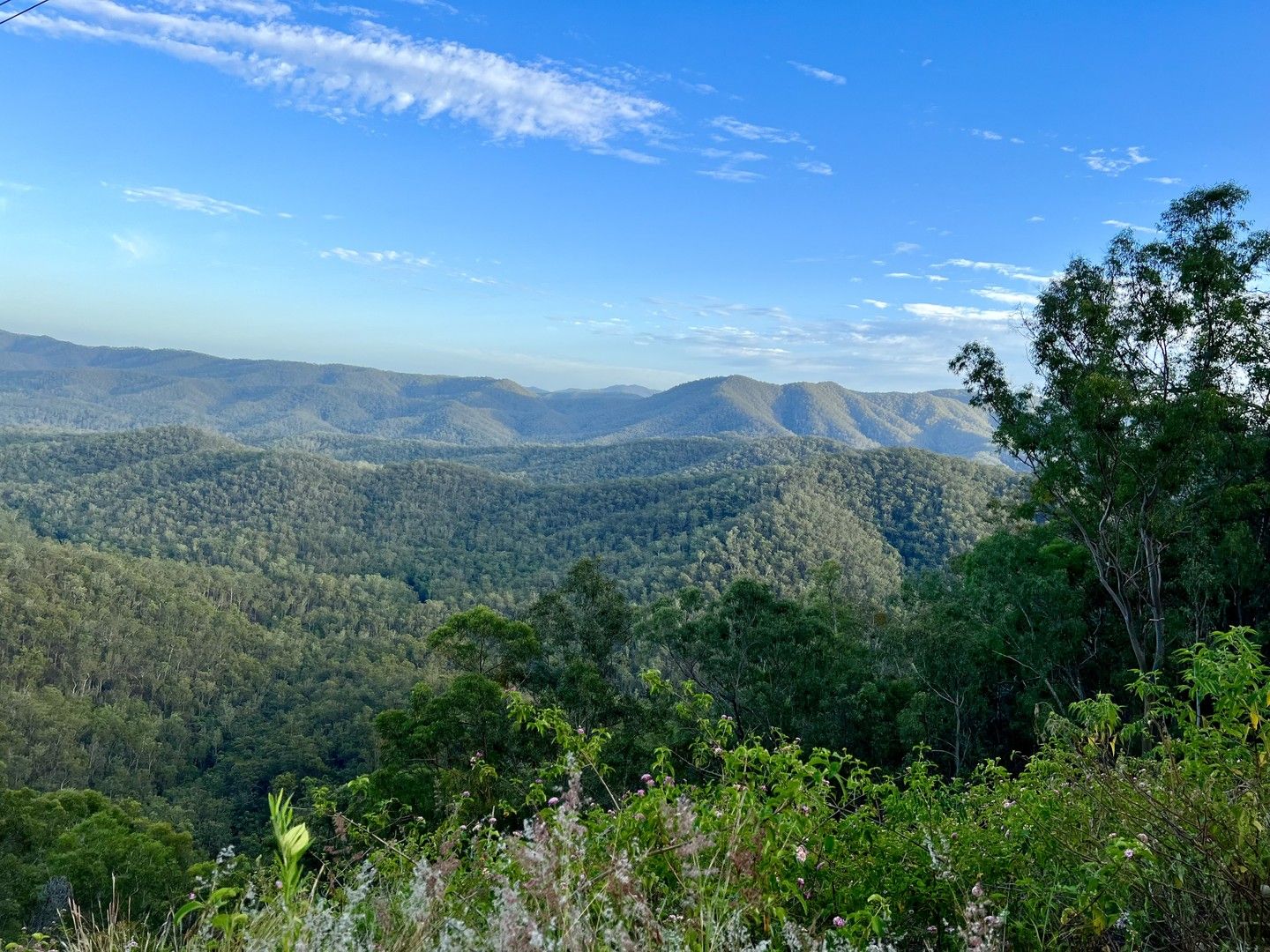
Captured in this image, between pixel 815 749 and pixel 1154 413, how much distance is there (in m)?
10.6

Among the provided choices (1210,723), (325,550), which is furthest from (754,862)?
(325,550)

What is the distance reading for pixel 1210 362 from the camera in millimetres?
12133

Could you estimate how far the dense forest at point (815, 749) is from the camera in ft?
6.54

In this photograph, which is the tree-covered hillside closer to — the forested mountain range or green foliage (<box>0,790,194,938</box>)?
the forested mountain range

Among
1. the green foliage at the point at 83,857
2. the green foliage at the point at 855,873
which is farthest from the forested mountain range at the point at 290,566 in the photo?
the green foliage at the point at 855,873

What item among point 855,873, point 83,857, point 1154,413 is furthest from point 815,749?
point 83,857

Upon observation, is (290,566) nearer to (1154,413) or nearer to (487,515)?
(487,515)

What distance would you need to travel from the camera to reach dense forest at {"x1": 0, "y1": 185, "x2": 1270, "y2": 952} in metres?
1.99

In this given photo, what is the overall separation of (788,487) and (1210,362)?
82.3 metres

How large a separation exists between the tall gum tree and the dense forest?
6 cm

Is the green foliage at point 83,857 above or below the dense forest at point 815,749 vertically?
below

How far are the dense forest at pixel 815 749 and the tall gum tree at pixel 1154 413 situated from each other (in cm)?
6

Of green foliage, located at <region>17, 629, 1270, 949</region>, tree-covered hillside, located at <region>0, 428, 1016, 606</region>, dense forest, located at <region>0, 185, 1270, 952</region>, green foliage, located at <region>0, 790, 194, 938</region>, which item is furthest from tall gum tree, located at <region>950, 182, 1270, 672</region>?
tree-covered hillside, located at <region>0, 428, 1016, 606</region>

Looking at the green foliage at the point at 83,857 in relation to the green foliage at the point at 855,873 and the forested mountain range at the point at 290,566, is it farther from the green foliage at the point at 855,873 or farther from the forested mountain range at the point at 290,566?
the green foliage at the point at 855,873
